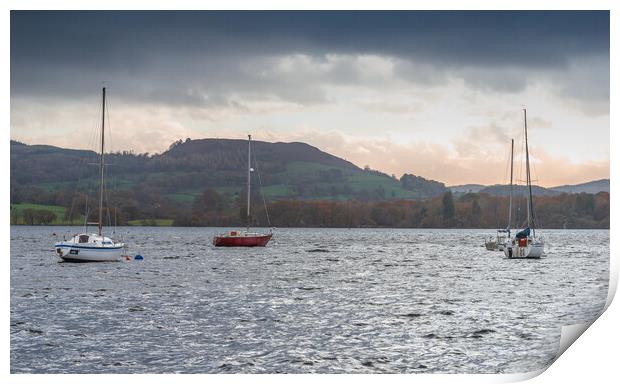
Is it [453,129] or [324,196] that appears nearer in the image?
[453,129]

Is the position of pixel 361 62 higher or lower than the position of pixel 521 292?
higher

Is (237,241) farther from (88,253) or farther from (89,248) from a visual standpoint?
(89,248)

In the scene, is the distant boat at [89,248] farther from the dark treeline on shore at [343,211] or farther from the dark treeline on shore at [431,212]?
the dark treeline on shore at [431,212]

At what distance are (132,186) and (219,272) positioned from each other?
7894mm

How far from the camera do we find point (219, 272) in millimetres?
30531

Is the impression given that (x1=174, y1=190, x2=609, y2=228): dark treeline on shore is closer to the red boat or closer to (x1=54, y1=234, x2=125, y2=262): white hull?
(x1=54, y1=234, x2=125, y2=262): white hull

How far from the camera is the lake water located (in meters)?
12.3

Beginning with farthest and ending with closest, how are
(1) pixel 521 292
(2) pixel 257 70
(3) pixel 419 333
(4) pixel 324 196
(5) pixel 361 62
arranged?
1. (4) pixel 324 196
2. (1) pixel 521 292
3. (5) pixel 361 62
4. (2) pixel 257 70
5. (3) pixel 419 333

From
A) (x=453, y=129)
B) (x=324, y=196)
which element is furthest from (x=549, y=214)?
(x=453, y=129)

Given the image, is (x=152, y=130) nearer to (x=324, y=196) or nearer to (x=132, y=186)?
(x=132, y=186)

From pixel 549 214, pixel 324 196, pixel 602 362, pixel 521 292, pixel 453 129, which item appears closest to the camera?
pixel 602 362

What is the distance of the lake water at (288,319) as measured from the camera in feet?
40.2

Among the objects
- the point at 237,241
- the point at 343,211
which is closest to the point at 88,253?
the point at 343,211

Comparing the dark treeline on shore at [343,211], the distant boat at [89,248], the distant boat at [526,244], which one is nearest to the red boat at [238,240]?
the dark treeline on shore at [343,211]
